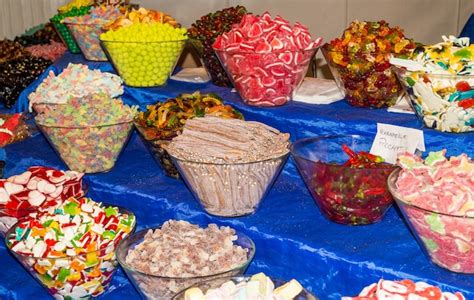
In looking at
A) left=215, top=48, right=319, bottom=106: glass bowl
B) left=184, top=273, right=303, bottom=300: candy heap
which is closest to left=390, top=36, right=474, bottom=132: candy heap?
left=215, top=48, right=319, bottom=106: glass bowl

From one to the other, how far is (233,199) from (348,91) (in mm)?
560

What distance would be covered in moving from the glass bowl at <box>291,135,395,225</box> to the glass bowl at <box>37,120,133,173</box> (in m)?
0.69

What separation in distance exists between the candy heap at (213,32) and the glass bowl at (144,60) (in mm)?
117

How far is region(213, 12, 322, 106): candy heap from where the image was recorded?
214cm

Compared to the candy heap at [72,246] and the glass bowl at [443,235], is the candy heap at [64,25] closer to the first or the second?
the candy heap at [72,246]

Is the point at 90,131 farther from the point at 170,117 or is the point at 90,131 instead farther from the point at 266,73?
the point at 266,73

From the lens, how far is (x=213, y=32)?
8.02 ft

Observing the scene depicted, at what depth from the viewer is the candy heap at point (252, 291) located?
144 cm

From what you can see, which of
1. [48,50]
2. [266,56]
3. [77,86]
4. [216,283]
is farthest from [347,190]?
[48,50]

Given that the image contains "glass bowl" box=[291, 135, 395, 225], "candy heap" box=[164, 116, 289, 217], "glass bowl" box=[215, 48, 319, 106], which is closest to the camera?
"glass bowl" box=[291, 135, 395, 225]

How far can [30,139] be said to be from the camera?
9.23 ft

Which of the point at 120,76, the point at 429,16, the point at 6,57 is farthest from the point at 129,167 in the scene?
the point at 429,16

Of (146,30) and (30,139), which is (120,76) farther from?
(30,139)

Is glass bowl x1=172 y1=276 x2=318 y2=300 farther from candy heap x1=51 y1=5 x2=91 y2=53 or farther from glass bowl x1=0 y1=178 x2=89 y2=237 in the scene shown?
candy heap x1=51 y1=5 x2=91 y2=53
